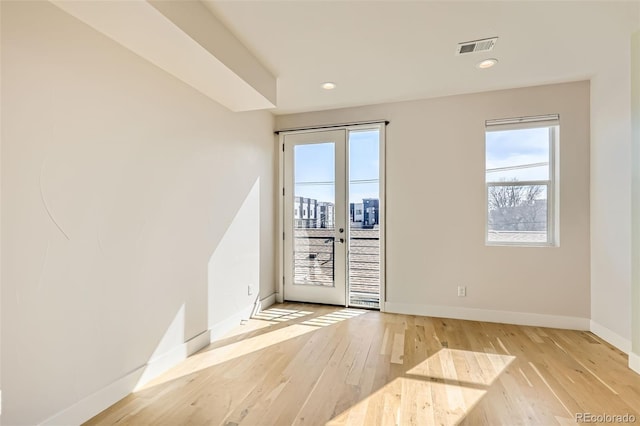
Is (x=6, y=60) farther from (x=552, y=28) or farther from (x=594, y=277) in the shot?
(x=594, y=277)

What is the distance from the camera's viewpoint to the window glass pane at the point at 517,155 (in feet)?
11.0

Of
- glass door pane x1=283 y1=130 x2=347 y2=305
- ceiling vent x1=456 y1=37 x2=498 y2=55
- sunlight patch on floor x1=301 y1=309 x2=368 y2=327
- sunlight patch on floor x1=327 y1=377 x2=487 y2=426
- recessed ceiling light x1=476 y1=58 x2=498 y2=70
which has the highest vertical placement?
recessed ceiling light x1=476 y1=58 x2=498 y2=70

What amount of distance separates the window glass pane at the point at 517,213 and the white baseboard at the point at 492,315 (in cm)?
84

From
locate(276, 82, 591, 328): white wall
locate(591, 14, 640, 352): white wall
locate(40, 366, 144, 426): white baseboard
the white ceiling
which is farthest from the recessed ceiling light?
locate(40, 366, 144, 426): white baseboard

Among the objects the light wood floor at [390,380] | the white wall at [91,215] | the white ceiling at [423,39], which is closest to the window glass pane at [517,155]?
the white ceiling at [423,39]

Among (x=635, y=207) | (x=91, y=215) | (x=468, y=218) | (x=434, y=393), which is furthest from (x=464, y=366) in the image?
(x=91, y=215)

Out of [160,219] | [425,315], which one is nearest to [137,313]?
[160,219]

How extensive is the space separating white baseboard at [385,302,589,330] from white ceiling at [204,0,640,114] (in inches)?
101

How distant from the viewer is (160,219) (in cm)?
231

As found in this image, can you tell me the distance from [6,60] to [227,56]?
1221 mm

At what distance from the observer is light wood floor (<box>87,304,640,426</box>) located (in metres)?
1.83

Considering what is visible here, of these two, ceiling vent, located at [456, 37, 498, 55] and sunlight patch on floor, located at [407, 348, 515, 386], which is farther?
ceiling vent, located at [456, 37, 498, 55]

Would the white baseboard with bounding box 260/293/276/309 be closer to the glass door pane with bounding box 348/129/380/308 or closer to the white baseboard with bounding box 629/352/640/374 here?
the glass door pane with bounding box 348/129/380/308

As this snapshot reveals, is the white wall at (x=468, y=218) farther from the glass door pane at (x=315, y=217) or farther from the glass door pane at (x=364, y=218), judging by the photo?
the glass door pane at (x=315, y=217)
